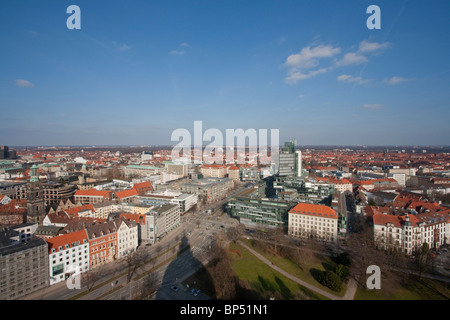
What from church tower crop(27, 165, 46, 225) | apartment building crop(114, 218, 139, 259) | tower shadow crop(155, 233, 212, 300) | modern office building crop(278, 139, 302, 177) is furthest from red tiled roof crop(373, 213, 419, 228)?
church tower crop(27, 165, 46, 225)

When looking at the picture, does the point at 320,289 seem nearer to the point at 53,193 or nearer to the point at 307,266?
the point at 307,266

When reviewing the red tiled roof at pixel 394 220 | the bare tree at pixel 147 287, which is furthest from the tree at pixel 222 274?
the red tiled roof at pixel 394 220

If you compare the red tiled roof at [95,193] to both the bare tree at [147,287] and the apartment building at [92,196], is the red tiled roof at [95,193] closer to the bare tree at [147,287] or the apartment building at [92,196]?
the apartment building at [92,196]

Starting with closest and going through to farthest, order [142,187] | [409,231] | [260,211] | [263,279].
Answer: [263,279], [409,231], [260,211], [142,187]

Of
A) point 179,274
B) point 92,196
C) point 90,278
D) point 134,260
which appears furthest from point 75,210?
point 179,274

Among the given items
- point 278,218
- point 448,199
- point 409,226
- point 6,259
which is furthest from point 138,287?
point 448,199
